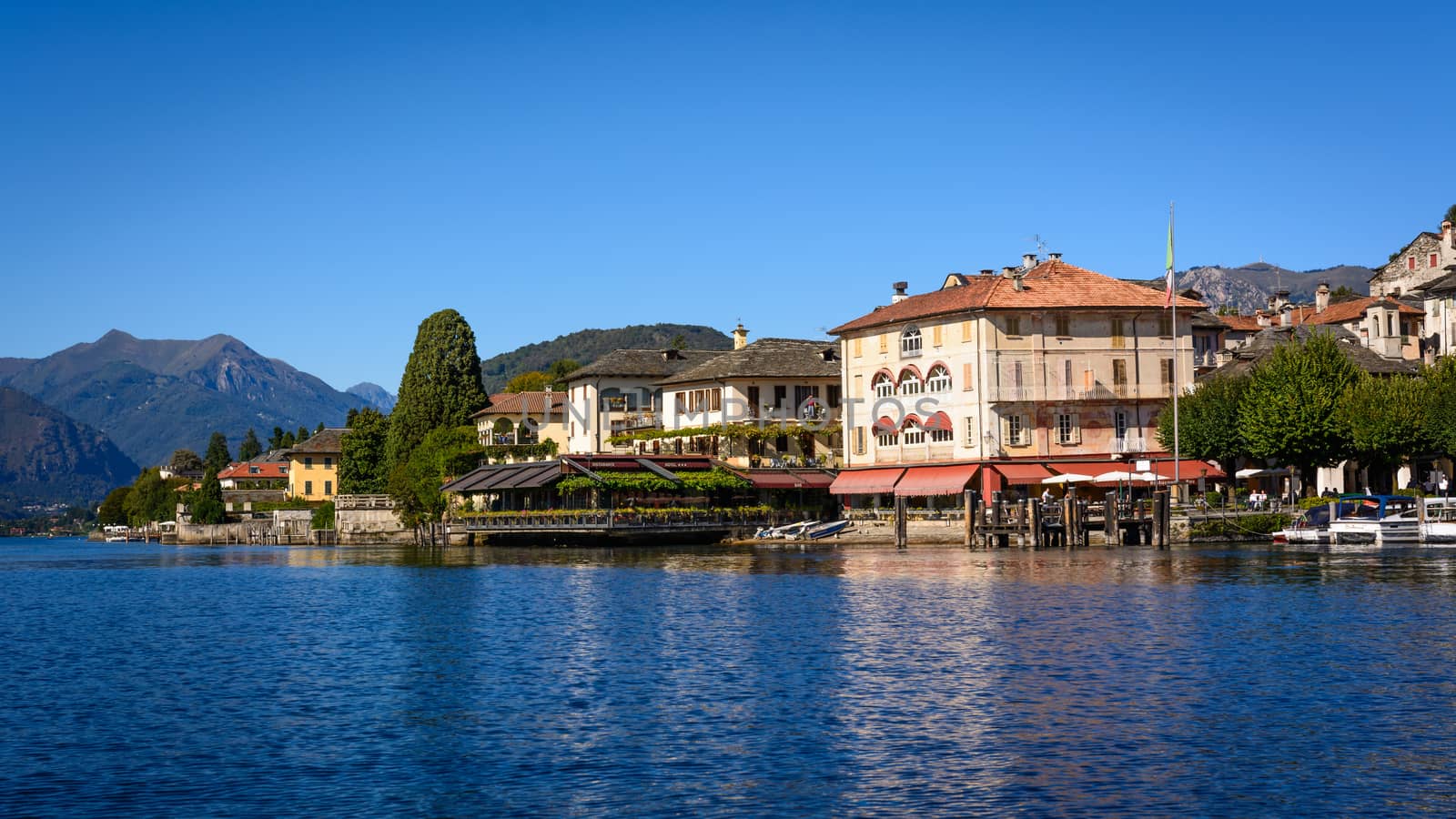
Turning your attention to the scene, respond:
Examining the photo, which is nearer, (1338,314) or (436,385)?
(1338,314)

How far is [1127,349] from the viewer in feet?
290

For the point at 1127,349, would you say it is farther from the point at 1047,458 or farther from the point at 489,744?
the point at 489,744

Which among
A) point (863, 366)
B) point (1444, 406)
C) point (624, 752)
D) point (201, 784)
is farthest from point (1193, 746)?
point (863, 366)

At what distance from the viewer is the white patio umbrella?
81.9 metres

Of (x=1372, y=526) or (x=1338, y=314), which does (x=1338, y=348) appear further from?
(x=1338, y=314)

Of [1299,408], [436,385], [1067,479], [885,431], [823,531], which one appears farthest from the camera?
[436,385]

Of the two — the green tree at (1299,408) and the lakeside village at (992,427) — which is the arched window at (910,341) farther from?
the green tree at (1299,408)

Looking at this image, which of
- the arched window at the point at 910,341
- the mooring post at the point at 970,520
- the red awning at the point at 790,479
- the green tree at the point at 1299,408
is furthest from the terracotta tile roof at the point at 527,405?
the green tree at the point at 1299,408

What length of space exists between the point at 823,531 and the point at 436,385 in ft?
164

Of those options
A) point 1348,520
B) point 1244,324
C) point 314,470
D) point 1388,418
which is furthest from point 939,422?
point 314,470

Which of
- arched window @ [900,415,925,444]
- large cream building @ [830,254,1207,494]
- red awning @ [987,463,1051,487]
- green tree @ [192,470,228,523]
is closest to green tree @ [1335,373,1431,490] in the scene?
large cream building @ [830,254,1207,494]

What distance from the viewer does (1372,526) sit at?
236 ft

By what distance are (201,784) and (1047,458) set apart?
7057 centimetres

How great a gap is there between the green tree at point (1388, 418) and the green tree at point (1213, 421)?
5.57 m
